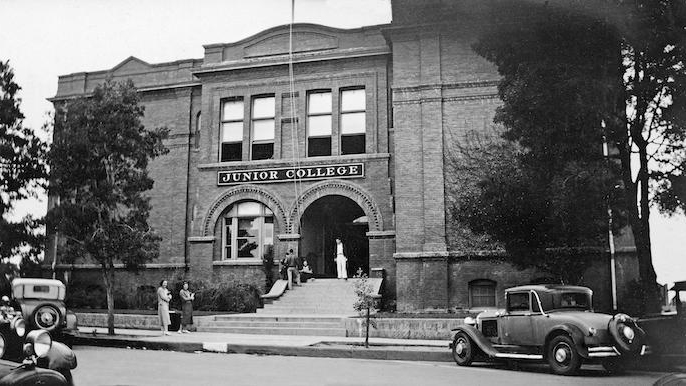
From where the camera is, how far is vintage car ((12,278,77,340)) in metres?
12.7

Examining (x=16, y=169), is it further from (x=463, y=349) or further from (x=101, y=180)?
(x=463, y=349)


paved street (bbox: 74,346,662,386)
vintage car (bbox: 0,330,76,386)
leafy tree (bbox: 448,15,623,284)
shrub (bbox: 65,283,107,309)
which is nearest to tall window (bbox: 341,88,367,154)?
leafy tree (bbox: 448,15,623,284)

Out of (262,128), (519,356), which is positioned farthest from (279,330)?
(262,128)

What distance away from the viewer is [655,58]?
1238 centimetres

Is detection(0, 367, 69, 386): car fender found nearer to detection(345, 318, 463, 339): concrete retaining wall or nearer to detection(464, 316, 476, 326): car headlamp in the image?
detection(464, 316, 476, 326): car headlamp

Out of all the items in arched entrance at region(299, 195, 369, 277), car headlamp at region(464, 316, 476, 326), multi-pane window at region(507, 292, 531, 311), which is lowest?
car headlamp at region(464, 316, 476, 326)

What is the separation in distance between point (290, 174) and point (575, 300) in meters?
15.5

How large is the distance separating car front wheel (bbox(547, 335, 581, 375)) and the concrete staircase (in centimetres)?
776

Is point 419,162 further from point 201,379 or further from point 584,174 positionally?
point 201,379

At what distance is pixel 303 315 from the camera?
20.0 metres

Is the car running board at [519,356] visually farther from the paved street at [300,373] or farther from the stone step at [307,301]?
the stone step at [307,301]

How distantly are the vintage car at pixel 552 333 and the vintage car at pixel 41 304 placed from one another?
312 inches

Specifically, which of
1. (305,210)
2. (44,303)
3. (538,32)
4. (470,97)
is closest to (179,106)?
(305,210)

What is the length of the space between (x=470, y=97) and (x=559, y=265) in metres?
7.93
